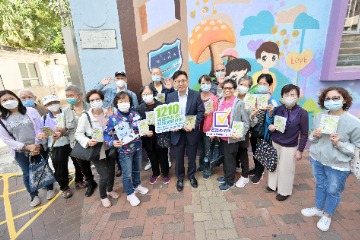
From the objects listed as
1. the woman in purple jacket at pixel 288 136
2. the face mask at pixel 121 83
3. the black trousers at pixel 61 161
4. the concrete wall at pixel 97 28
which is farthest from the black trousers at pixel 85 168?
the woman in purple jacket at pixel 288 136

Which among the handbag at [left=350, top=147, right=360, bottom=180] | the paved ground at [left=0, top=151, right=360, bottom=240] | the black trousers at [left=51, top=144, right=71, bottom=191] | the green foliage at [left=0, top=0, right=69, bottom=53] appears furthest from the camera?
the green foliage at [left=0, top=0, right=69, bottom=53]

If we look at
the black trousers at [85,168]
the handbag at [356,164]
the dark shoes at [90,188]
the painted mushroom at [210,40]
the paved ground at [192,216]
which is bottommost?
the paved ground at [192,216]

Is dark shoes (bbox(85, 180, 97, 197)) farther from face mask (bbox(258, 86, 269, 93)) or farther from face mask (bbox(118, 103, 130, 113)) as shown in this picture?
face mask (bbox(258, 86, 269, 93))

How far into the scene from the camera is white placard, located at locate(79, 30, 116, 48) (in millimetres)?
4188

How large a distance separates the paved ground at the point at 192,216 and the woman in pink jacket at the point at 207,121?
35 cm

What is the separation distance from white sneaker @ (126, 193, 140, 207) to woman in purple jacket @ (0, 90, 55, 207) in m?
1.70

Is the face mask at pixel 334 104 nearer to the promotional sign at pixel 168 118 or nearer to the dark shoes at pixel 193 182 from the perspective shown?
the promotional sign at pixel 168 118

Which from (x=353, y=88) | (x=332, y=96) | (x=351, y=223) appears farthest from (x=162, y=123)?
(x=353, y=88)

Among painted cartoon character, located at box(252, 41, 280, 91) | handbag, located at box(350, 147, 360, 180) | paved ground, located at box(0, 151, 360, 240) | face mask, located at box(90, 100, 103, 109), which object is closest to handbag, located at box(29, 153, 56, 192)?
paved ground, located at box(0, 151, 360, 240)

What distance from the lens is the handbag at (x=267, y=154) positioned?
3.21 m

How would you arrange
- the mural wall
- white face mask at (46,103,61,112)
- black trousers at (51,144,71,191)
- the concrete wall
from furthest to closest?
the mural wall
the concrete wall
black trousers at (51,144,71,191)
white face mask at (46,103,61,112)

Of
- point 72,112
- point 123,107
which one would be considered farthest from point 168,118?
point 72,112

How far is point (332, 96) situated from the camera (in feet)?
7.76

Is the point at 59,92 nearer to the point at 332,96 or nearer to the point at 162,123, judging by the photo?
the point at 162,123
